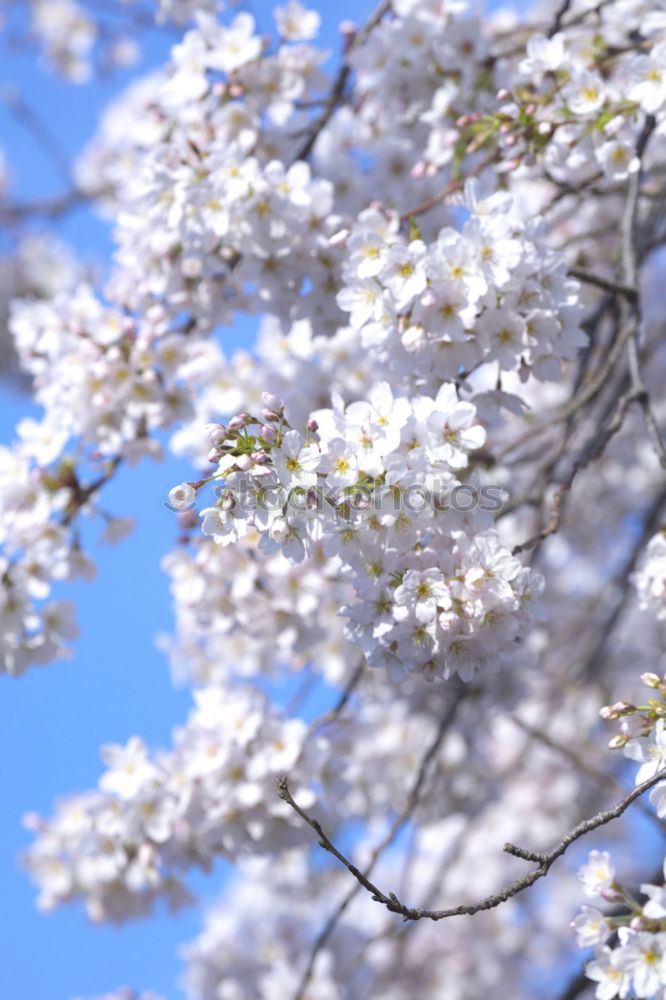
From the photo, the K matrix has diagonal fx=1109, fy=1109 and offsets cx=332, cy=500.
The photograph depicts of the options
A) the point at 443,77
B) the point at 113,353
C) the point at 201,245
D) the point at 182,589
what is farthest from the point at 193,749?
the point at 443,77

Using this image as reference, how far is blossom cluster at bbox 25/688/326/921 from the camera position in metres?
3.41

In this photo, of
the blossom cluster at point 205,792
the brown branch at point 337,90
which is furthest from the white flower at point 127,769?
the brown branch at point 337,90

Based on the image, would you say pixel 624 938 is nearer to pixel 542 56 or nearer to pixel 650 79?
pixel 650 79

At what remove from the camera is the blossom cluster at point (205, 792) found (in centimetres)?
341

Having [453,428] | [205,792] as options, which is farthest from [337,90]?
[205,792]

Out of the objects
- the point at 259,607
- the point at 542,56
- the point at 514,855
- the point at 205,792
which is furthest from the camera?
the point at 259,607

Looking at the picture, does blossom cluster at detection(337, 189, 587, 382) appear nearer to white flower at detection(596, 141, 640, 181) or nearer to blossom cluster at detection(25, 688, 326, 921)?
white flower at detection(596, 141, 640, 181)

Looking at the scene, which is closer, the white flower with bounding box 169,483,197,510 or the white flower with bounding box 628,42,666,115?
the white flower with bounding box 169,483,197,510

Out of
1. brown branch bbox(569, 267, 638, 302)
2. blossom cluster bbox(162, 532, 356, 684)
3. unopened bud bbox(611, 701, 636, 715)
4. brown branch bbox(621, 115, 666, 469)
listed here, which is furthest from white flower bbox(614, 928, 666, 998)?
brown branch bbox(569, 267, 638, 302)

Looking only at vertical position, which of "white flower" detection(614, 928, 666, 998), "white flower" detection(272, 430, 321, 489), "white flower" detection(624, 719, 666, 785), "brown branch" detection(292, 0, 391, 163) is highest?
"brown branch" detection(292, 0, 391, 163)

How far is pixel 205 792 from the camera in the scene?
136 inches

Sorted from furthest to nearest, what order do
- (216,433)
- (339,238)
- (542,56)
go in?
(542,56)
(339,238)
(216,433)

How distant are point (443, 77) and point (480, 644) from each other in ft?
7.23

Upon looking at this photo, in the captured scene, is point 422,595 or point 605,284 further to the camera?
point 605,284
